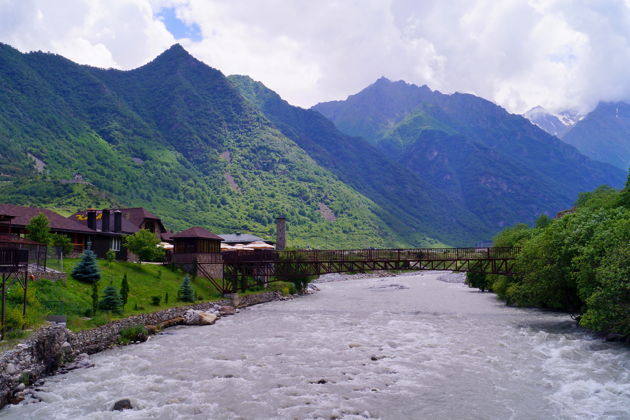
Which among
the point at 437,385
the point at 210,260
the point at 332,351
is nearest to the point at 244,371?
the point at 332,351

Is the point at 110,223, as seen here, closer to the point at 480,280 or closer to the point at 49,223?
the point at 49,223

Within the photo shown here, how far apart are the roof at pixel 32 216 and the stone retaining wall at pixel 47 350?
22.4 meters

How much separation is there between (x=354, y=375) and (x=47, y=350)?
1811cm

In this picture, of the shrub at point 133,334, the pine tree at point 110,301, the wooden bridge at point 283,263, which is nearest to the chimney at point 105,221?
the wooden bridge at point 283,263

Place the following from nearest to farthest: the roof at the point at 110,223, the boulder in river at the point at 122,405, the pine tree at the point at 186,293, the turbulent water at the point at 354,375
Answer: the turbulent water at the point at 354,375
the boulder in river at the point at 122,405
the pine tree at the point at 186,293
the roof at the point at 110,223

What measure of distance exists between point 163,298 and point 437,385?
33.8m

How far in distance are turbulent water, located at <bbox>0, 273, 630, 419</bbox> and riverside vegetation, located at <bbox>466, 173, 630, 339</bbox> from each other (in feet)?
9.67

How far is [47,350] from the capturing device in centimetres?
2911

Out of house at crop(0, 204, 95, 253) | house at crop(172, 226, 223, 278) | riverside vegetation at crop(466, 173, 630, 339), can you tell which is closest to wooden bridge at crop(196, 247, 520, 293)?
house at crop(172, 226, 223, 278)

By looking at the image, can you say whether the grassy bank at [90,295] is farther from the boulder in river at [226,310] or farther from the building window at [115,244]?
the building window at [115,244]

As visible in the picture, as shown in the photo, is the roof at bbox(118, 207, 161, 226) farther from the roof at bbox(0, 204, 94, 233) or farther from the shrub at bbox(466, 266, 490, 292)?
the shrub at bbox(466, 266, 490, 292)

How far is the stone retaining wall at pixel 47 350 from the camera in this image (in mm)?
24761

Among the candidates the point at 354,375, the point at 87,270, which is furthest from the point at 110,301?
the point at 354,375

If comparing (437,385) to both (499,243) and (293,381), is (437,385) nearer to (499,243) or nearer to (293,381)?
(293,381)
